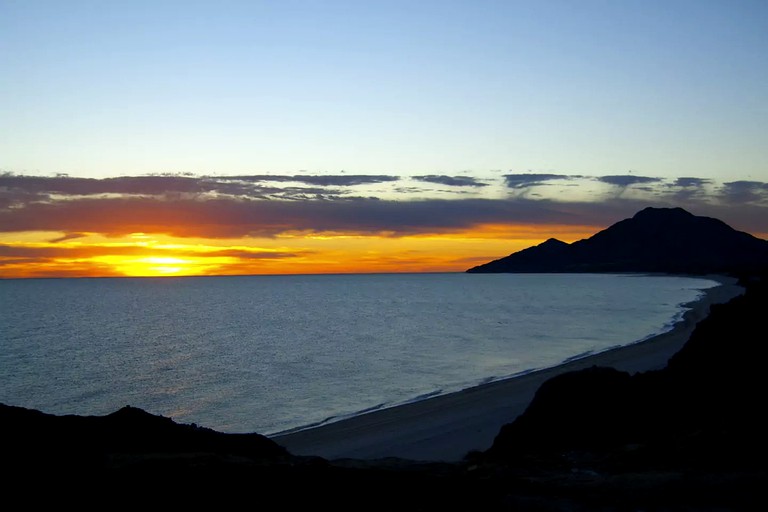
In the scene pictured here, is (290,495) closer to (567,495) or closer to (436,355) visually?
(567,495)

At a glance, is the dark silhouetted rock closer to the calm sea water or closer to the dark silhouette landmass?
the dark silhouette landmass

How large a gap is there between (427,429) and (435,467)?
1357 cm

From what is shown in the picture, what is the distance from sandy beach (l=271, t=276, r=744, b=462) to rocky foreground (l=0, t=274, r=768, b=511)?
18.7 feet

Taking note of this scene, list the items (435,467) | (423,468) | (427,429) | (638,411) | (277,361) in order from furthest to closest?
(277,361) < (427,429) < (638,411) < (435,467) < (423,468)

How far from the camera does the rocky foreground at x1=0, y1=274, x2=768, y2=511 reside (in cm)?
824

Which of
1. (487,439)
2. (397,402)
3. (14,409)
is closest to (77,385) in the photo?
(397,402)

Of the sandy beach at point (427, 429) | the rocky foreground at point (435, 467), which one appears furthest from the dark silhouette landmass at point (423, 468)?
the sandy beach at point (427, 429)

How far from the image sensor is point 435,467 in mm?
10953

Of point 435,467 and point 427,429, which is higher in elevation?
point 435,467

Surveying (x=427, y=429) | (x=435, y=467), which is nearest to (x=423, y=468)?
(x=435, y=467)

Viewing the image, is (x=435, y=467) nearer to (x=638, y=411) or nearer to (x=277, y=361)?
(x=638, y=411)

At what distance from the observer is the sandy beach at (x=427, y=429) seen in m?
21.3

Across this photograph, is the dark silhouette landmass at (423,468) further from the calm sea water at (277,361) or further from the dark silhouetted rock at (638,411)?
the calm sea water at (277,361)

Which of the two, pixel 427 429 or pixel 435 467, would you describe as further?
pixel 427 429
